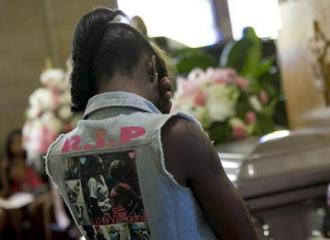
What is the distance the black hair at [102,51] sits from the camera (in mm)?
897

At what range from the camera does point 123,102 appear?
89 centimetres

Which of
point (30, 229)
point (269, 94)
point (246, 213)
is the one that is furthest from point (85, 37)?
point (30, 229)

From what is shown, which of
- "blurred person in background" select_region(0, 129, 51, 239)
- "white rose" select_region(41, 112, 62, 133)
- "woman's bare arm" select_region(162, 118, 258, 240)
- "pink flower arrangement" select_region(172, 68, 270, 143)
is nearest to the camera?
"woman's bare arm" select_region(162, 118, 258, 240)

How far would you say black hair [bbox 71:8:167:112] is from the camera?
2.94ft

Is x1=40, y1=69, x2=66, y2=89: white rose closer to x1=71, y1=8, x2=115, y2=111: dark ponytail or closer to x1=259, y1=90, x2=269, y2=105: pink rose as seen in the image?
x1=259, y1=90, x2=269, y2=105: pink rose

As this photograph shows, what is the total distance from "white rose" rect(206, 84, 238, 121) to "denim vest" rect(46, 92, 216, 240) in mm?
973

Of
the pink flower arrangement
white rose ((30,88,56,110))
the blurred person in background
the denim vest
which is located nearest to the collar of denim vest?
the denim vest

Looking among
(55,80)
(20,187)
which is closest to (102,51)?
(55,80)

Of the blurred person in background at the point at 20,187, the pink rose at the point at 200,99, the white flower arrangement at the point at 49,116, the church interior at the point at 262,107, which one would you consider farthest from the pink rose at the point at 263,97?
the blurred person in background at the point at 20,187

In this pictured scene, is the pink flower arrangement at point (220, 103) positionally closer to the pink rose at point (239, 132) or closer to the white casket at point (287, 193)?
the pink rose at point (239, 132)

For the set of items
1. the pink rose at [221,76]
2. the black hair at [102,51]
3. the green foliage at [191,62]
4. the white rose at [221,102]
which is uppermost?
the black hair at [102,51]

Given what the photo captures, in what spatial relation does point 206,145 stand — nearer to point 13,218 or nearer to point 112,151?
point 112,151

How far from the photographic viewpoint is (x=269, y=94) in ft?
6.95

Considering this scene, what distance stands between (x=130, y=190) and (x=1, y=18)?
425cm
